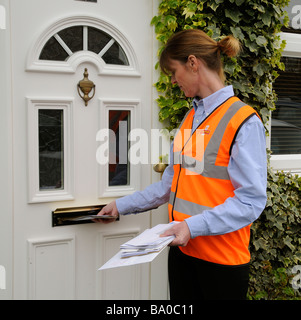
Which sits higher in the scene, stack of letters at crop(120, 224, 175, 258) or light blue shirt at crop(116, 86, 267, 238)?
light blue shirt at crop(116, 86, 267, 238)

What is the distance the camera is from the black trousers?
1.73 meters

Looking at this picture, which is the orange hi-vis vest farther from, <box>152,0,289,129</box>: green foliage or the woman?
<box>152,0,289,129</box>: green foliage

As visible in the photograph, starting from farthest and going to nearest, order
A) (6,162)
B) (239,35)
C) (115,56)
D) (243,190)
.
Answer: (239,35)
(115,56)
(6,162)
(243,190)

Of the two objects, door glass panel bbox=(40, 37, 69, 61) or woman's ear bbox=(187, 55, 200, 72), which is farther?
door glass panel bbox=(40, 37, 69, 61)

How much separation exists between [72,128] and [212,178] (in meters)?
0.88

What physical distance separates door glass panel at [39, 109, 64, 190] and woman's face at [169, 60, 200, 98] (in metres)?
0.71

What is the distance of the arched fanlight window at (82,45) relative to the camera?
2160 mm

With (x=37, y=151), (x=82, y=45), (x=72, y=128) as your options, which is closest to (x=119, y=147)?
(x=72, y=128)

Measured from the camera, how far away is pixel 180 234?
1621mm

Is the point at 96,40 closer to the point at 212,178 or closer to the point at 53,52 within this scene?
the point at 53,52

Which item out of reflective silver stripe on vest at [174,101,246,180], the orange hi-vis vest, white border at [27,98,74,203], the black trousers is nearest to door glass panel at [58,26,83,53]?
white border at [27,98,74,203]
